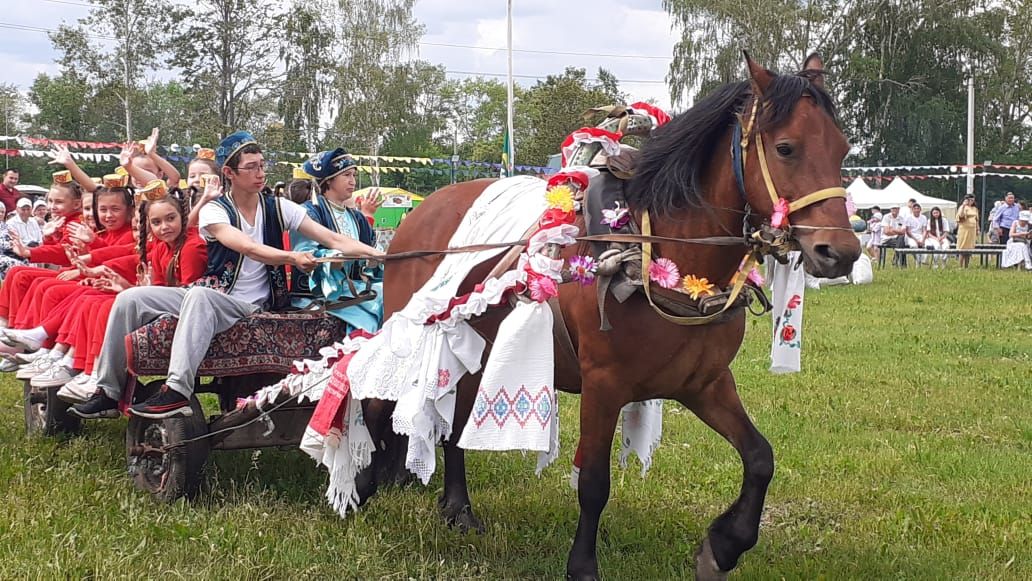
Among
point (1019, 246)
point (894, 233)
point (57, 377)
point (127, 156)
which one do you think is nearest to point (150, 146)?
point (127, 156)

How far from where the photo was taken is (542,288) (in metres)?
4.10

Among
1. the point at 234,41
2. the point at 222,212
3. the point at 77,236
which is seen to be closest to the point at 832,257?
the point at 222,212

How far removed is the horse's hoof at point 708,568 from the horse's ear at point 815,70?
1.87 m

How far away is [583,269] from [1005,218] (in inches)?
878

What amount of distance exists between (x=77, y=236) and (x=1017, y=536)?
539 cm

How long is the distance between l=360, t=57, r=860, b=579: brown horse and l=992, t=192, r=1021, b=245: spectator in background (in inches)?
860

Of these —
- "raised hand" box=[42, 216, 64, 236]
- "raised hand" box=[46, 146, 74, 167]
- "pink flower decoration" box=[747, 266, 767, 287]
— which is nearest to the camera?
"pink flower decoration" box=[747, 266, 767, 287]


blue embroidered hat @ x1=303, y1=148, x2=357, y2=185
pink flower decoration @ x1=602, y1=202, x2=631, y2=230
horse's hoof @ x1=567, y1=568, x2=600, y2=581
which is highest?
blue embroidered hat @ x1=303, y1=148, x2=357, y2=185

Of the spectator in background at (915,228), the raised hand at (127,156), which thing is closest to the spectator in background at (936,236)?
the spectator in background at (915,228)

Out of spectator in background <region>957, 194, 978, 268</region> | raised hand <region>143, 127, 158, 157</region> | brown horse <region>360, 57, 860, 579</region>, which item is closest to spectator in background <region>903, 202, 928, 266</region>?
spectator in background <region>957, 194, 978, 268</region>

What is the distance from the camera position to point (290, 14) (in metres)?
31.5

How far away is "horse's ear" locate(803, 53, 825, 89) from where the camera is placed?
3.70 m

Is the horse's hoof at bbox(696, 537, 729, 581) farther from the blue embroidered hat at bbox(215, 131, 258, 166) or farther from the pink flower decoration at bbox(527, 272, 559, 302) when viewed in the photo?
the blue embroidered hat at bbox(215, 131, 258, 166)

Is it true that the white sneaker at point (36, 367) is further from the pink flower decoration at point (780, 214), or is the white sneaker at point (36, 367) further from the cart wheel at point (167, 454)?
the pink flower decoration at point (780, 214)
